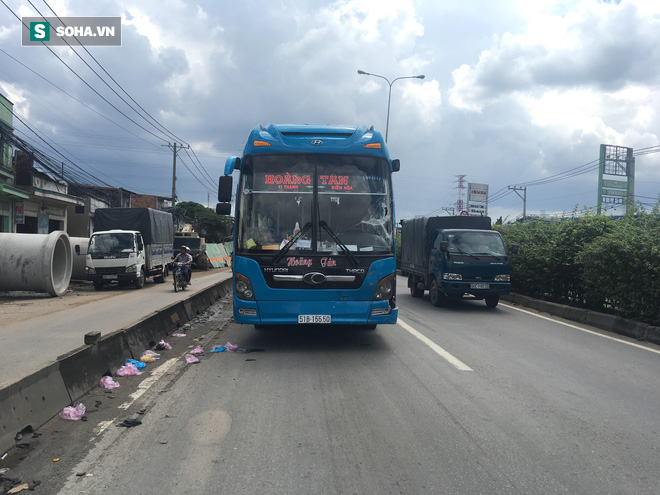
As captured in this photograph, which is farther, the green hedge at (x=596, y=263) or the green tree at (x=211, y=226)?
the green tree at (x=211, y=226)

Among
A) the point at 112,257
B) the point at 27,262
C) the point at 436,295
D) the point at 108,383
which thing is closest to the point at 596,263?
the point at 436,295

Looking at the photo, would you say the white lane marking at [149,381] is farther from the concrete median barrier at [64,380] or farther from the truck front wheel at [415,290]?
the truck front wheel at [415,290]

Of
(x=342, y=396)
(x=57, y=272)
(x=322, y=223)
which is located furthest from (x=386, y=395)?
(x=57, y=272)

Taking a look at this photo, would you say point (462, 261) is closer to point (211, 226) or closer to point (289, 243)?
point (289, 243)

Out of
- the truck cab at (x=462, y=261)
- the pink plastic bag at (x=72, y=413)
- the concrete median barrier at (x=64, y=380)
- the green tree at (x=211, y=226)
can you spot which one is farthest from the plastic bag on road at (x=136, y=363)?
the green tree at (x=211, y=226)

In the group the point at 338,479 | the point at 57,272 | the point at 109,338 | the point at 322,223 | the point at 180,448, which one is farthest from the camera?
the point at 57,272

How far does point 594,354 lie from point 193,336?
23.1 ft

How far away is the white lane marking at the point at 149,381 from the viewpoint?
5.59 meters

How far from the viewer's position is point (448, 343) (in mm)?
8977

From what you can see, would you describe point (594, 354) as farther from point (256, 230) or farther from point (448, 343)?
point (256, 230)

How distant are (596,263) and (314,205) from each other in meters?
7.17

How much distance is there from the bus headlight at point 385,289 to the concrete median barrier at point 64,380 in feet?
12.1

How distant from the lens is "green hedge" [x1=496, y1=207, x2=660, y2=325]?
10.2 meters

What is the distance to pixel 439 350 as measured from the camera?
8.32 meters
